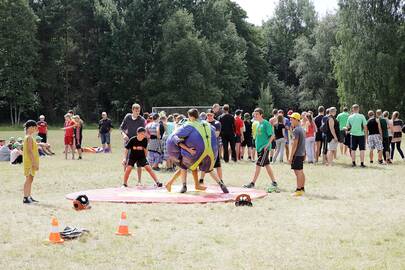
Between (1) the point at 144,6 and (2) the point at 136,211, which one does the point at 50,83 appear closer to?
(1) the point at 144,6

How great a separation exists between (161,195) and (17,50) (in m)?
47.9

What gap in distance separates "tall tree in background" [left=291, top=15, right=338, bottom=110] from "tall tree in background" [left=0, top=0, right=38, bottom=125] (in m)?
27.7

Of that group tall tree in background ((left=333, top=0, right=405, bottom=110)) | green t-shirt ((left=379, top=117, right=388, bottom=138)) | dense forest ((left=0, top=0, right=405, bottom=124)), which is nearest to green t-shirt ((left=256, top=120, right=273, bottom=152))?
green t-shirt ((left=379, top=117, right=388, bottom=138))

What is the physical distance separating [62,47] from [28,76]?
5389 millimetres

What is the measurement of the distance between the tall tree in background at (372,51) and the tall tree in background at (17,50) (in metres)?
28.4

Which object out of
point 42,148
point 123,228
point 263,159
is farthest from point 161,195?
point 42,148

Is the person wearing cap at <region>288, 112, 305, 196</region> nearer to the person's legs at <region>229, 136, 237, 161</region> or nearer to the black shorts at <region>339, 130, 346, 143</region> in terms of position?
the person's legs at <region>229, 136, 237, 161</region>

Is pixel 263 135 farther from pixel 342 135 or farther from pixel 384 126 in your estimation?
pixel 342 135

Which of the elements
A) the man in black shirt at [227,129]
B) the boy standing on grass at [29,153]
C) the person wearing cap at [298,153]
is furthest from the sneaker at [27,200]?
the man in black shirt at [227,129]

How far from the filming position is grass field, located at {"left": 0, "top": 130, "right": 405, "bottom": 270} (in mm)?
7617

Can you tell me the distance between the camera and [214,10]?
2579 inches

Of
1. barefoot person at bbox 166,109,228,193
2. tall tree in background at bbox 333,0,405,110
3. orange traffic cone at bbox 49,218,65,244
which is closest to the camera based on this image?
orange traffic cone at bbox 49,218,65,244

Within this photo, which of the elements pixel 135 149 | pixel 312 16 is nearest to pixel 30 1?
pixel 312 16

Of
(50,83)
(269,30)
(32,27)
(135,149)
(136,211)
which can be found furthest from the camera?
(269,30)
